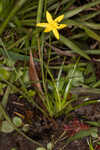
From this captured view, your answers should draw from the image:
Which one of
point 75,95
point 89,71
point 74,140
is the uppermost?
point 89,71

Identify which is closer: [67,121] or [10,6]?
[10,6]

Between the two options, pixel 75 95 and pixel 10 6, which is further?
pixel 75 95

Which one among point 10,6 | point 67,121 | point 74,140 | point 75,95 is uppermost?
point 10,6

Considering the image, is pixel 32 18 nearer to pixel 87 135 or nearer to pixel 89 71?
pixel 89 71

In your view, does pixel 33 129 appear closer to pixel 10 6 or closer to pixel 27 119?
pixel 27 119

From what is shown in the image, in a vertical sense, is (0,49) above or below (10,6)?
below

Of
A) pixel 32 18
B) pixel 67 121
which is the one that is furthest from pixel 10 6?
pixel 67 121

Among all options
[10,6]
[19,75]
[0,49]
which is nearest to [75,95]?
[19,75]

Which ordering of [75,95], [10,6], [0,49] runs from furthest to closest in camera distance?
[75,95] → [0,49] → [10,6]

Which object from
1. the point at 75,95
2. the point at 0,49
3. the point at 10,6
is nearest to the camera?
the point at 10,6
